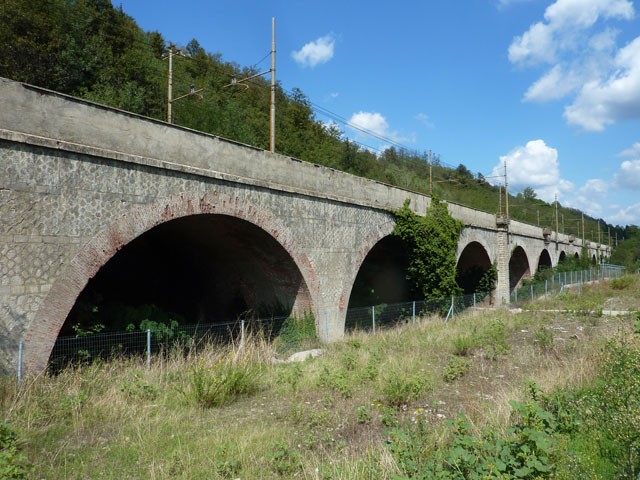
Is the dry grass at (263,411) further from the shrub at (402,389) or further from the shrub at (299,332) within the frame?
the shrub at (299,332)

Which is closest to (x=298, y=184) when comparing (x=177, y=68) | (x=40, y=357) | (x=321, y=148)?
(x=40, y=357)

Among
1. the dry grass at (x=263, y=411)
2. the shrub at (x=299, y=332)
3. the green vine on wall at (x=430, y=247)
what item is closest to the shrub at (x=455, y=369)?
the dry grass at (x=263, y=411)

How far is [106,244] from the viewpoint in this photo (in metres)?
6.79

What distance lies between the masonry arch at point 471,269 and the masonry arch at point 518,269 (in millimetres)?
7945

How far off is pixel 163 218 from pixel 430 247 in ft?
31.9

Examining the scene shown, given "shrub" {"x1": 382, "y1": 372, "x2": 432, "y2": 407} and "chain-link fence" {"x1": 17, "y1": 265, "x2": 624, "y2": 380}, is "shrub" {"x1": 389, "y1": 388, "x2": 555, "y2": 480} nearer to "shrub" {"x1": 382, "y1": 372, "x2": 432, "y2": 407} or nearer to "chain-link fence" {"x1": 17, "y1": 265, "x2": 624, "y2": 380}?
"shrub" {"x1": 382, "y1": 372, "x2": 432, "y2": 407}

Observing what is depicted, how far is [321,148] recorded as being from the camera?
3722 cm

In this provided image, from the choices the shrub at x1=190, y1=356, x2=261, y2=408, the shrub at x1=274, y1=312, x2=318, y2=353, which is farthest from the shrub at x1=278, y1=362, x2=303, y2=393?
the shrub at x1=274, y1=312, x2=318, y2=353

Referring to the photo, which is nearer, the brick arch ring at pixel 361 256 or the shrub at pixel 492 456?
the shrub at pixel 492 456

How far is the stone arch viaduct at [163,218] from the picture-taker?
5980mm

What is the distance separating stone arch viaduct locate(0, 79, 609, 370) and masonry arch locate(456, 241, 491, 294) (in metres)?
7.05

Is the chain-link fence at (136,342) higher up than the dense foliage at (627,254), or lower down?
lower down

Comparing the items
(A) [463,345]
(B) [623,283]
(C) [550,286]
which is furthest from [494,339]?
(C) [550,286]

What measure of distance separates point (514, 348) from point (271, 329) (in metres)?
5.25
